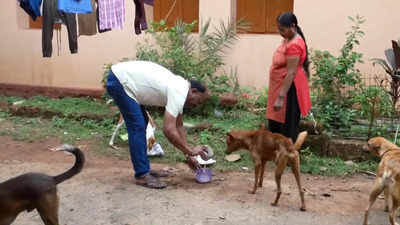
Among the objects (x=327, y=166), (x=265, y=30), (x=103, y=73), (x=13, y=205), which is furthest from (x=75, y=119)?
(x=13, y=205)

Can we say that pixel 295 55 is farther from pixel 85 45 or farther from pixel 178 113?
pixel 85 45

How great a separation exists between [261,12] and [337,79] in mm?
2479

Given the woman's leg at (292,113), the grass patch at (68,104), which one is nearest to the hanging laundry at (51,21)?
the grass patch at (68,104)

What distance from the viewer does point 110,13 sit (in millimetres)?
6824

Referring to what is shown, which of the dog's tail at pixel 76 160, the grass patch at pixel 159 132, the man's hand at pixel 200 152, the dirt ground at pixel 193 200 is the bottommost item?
the dirt ground at pixel 193 200

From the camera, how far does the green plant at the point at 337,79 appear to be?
7.16 metres

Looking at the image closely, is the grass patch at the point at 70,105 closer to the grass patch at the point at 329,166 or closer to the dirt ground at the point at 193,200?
the dirt ground at the point at 193,200

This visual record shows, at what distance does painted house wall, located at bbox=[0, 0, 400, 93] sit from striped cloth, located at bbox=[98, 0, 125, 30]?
7.34 feet

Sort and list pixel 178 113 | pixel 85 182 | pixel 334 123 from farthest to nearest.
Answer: pixel 334 123 → pixel 85 182 → pixel 178 113

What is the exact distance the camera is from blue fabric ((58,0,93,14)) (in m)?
5.94

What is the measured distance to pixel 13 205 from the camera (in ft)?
12.2

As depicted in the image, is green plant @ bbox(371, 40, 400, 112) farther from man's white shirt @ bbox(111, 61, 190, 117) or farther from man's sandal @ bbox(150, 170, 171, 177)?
man's sandal @ bbox(150, 170, 171, 177)

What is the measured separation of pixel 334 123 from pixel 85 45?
5.16 meters

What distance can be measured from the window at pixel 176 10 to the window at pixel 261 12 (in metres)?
0.88
